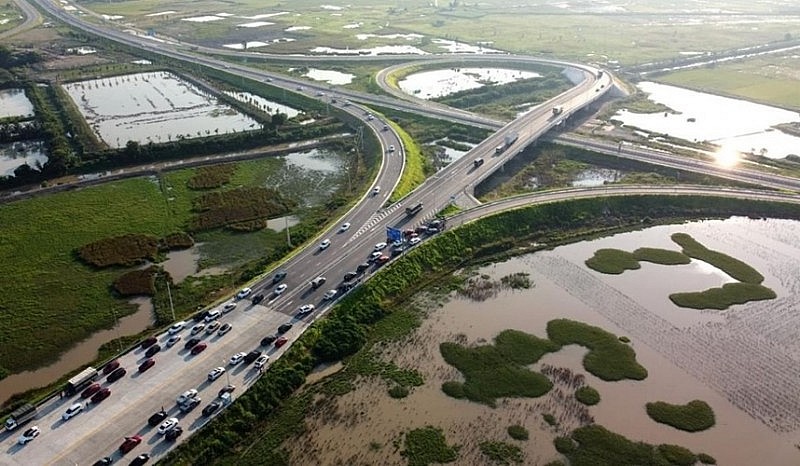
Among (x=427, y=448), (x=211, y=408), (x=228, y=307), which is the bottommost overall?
(x=427, y=448)

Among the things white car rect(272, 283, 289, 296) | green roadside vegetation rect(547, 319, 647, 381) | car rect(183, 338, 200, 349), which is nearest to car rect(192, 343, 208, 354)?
car rect(183, 338, 200, 349)

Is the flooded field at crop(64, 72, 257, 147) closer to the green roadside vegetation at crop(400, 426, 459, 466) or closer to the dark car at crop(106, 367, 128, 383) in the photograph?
the dark car at crop(106, 367, 128, 383)

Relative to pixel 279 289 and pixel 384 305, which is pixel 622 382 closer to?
pixel 384 305

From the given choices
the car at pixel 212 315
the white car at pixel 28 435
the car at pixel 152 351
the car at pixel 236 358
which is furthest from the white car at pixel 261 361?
the white car at pixel 28 435

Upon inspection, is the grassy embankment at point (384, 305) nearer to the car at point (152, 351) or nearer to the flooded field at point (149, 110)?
the car at point (152, 351)

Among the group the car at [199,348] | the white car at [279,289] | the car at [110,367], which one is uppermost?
the white car at [279,289]

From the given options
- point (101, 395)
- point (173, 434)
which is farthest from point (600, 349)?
point (101, 395)

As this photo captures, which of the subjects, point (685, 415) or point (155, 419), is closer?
point (155, 419)
